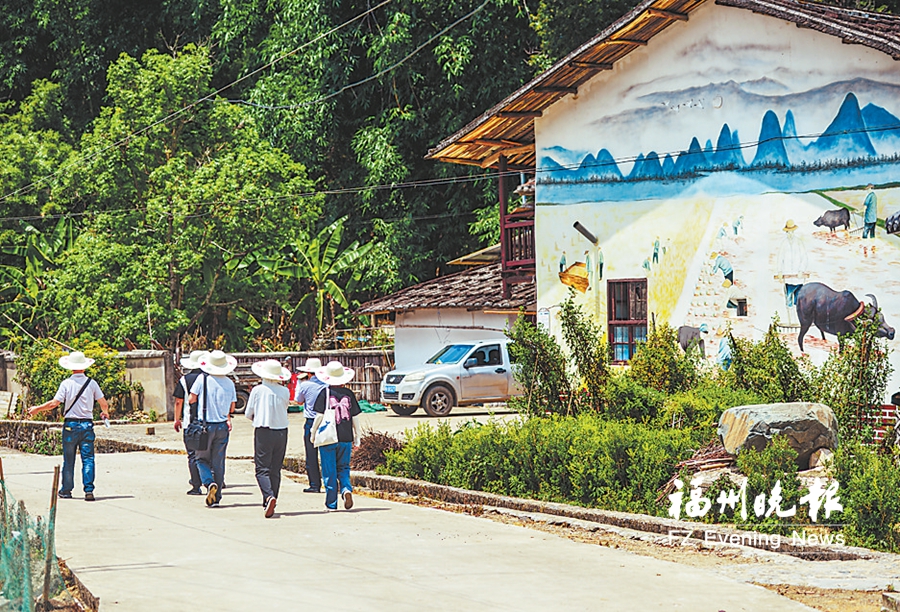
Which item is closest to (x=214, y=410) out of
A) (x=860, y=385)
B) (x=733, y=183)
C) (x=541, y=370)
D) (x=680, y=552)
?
(x=541, y=370)

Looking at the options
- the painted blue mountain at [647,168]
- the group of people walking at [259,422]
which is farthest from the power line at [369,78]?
the group of people walking at [259,422]

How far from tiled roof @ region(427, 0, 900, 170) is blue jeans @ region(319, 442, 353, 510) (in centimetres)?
1038

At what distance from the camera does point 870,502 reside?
37.7 ft

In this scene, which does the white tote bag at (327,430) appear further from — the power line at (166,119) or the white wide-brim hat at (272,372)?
the power line at (166,119)

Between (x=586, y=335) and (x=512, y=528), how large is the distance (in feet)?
16.9

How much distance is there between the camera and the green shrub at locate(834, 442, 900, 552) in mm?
11375

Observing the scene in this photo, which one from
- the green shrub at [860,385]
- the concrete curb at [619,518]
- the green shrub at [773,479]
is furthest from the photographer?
the green shrub at [860,385]

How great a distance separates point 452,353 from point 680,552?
18.1m

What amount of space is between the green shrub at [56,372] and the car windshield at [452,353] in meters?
7.39

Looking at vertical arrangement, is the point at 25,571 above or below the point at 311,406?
below

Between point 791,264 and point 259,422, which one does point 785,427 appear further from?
point 791,264

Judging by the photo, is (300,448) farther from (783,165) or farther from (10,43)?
(10,43)

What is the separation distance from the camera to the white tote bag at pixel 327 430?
1404cm

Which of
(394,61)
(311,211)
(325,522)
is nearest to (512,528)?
(325,522)
